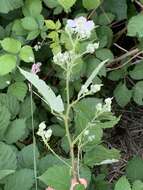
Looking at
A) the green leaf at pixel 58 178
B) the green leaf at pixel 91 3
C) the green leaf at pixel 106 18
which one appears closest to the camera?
the green leaf at pixel 58 178

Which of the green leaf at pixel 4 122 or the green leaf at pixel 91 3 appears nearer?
the green leaf at pixel 4 122

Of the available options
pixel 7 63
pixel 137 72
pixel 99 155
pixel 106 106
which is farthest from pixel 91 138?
pixel 137 72

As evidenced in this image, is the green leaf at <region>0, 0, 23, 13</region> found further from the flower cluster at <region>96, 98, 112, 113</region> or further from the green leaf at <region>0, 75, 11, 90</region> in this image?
the flower cluster at <region>96, 98, 112, 113</region>

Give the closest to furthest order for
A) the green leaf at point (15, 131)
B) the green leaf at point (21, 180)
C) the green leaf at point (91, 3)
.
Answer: the green leaf at point (21, 180) < the green leaf at point (15, 131) < the green leaf at point (91, 3)

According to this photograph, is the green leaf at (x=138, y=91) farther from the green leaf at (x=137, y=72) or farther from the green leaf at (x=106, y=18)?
the green leaf at (x=106, y=18)

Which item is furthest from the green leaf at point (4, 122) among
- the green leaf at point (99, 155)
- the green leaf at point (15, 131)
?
the green leaf at point (99, 155)

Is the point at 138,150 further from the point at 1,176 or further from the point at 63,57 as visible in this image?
the point at 63,57

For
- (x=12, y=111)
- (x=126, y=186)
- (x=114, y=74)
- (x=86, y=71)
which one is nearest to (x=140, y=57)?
(x=114, y=74)

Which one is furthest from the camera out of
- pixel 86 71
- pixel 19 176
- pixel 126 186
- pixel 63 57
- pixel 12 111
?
pixel 86 71
